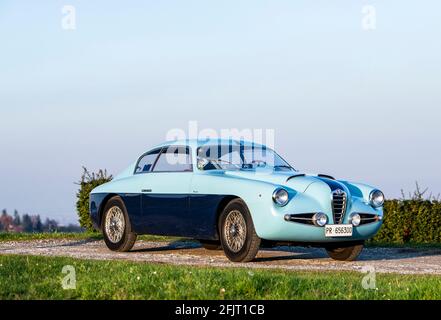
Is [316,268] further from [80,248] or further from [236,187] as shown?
[80,248]

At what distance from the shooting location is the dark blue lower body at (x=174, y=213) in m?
13.7

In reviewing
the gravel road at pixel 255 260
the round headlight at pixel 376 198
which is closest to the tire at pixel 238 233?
the gravel road at pixel 255 260

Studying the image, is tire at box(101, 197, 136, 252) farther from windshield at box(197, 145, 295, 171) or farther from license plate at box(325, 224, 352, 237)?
license plate at box(325, 224, 352, 237)

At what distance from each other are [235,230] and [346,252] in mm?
2363

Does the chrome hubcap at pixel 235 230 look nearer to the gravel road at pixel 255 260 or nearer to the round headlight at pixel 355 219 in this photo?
the gravel road at pixel 255 260

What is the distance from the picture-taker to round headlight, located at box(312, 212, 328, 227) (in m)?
13.1

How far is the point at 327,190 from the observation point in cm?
1326

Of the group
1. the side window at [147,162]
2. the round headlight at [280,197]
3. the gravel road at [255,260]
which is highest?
the side window at [147,162]

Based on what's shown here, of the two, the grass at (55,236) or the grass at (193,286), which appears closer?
the grass at (193,286)

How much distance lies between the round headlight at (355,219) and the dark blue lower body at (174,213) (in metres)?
2.01
